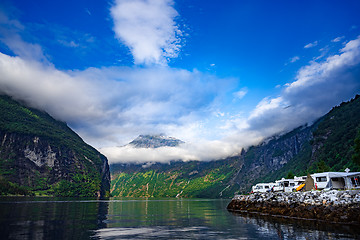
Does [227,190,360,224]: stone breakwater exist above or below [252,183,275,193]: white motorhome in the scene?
below

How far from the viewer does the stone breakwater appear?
145 feet

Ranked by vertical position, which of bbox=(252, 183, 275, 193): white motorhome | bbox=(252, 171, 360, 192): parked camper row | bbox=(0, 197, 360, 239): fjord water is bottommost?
bbox=(0, 197, 360, 239): fjord water

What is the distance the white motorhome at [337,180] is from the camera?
60.5m

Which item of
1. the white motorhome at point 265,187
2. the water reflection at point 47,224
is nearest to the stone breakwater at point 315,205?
the white motorhome at point 265,187

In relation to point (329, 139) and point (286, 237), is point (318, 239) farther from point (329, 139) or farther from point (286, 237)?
point (329, 139)

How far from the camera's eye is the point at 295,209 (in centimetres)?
5531

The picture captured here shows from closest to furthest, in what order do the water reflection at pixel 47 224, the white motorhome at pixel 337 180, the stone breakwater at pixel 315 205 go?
the water reflection at pixel 47 224, the stone breakwater at pixel 315 205, the white motorhome at pixel 337 180

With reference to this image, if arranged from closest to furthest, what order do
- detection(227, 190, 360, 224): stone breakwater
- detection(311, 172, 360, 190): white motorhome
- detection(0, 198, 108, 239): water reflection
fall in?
1. detection(0, 198, 108, 239): water reflection
2. detection(227, 190, 360, 224): stone breakwater
3. detection(311, 172, 360, 190): white motorhome

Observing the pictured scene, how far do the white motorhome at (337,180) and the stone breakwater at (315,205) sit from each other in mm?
11444

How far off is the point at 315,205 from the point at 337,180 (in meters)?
18.8

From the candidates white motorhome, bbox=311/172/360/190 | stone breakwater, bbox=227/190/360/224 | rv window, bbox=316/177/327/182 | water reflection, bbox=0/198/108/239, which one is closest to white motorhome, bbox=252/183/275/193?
stone breakwater, bbox=227/190/360/224

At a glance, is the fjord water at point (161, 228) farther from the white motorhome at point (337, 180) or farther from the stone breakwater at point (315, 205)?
the white motorhome at point (337, 180)

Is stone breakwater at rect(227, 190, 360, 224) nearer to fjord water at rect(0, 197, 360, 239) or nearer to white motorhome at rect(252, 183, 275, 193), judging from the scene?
fjord water at rect(0, 197, 360, 239)

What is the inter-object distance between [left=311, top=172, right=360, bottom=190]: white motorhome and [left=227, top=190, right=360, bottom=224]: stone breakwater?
11.4 m
